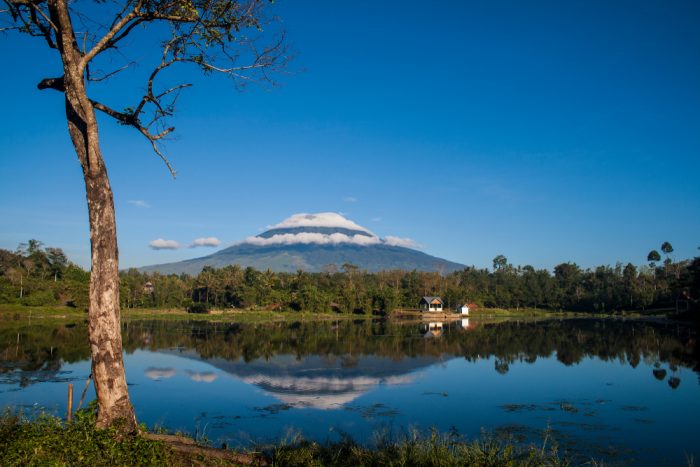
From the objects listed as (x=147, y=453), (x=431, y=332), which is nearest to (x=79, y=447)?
(x=147, y=453)

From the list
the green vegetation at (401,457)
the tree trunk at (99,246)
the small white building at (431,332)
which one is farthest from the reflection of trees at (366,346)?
the tree trunk at (99,246)

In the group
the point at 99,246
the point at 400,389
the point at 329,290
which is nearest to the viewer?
the point at 99,246

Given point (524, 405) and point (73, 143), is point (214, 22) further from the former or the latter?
point (524, 405)

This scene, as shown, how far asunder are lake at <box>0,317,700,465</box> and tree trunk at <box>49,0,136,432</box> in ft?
10.3

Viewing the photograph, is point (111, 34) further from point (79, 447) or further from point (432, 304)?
point (432, 304)

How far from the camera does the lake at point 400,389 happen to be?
13734 mm

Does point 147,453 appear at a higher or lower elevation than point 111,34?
lower

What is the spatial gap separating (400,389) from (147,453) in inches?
568

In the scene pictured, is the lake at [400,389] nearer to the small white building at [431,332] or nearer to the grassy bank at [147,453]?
the grassy bank at [147,453]

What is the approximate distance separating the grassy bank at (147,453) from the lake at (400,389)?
2.74m

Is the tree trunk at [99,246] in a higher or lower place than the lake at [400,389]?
higher

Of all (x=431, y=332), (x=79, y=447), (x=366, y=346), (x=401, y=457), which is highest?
(x=79, y=447)

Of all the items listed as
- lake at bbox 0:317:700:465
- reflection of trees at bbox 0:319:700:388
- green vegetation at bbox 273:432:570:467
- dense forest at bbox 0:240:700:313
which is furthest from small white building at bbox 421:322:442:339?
green vegetation at bbox 273:432:570:467

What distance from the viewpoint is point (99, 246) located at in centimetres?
786
